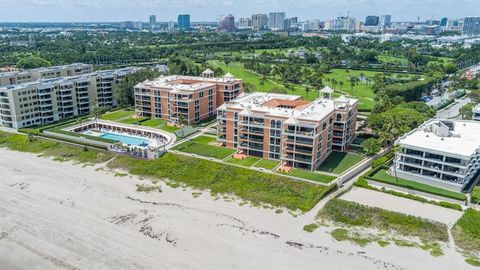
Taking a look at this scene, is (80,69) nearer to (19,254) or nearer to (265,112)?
(265,112)

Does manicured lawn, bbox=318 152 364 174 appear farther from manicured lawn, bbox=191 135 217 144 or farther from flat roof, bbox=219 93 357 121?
manicured lawn, bbox=191 135 217 144

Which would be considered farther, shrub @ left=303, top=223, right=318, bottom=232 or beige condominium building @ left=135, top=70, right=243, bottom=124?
beige condominium building @ left=135, top=70, right=243, bottom=124

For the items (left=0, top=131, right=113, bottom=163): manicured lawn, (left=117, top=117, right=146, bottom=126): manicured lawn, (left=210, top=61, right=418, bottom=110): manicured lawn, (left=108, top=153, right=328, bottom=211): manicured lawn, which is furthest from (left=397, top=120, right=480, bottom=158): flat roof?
(left=117, top=117, right=146, bottom=126): manicured lawn

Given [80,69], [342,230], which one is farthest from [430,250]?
[80,69]

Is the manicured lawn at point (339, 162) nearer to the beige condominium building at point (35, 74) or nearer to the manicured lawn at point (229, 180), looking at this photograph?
the manicured lawn at point (229, 180)

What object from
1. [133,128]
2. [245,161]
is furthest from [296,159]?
[133,128]
